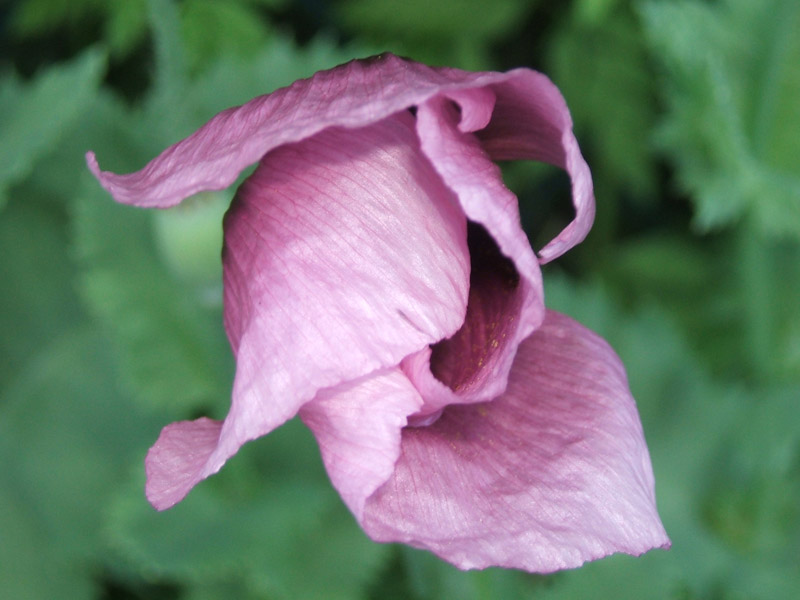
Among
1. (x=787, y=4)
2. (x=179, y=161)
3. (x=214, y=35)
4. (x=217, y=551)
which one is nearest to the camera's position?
(x=179, y=161)

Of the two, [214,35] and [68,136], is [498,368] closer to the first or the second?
[214,35]

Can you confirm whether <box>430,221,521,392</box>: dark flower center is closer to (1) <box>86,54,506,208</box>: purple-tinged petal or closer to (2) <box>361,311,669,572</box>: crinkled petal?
(2) <box>361,311,669,572</box>: crinkled petal

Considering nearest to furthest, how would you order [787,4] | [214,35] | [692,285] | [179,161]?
[179,161] → [787,4] → [214,35] → [692,285]

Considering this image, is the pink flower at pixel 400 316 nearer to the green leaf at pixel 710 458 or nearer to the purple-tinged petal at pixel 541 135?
the purple-tinged petal at pixel 541 135

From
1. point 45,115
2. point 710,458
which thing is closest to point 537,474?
point 45,115

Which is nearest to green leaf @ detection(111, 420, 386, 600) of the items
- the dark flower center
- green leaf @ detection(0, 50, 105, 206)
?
green leaf @ detection(0, 50, 105, 206)

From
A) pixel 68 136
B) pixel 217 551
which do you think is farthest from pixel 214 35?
pixel 217 551

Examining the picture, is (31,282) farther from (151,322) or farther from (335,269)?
(335,269)
